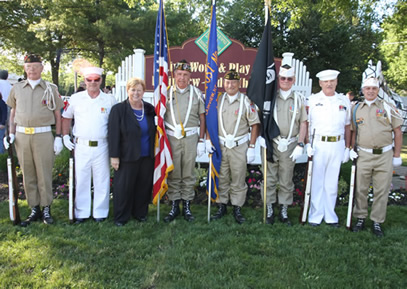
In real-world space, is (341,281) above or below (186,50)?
below

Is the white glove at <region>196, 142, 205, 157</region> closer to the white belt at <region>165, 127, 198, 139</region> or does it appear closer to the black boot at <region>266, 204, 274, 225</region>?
the white belt at <region>165, 127, 198, 139</region>

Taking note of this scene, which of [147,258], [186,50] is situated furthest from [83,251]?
[186,50]

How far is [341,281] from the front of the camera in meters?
2.97

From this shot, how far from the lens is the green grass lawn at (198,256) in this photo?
2.93 meters

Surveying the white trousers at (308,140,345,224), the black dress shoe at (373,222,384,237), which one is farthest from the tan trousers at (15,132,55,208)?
the black dress shoe at (373,222,384,237)

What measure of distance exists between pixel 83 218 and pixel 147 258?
1.39 m

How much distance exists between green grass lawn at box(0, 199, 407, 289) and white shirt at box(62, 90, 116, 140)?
46.3 inches

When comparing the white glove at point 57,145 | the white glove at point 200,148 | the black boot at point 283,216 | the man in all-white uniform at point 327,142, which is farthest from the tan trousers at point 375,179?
the white glove at point 57,145

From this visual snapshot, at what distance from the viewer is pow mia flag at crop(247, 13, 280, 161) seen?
4227 mm

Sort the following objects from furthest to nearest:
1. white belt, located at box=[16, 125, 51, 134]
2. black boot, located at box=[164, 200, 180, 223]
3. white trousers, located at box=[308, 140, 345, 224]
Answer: black boot, located at box=[164, 200, 180, 223] → white trousers, located at box=[308, 140, 345, 224] → white belt, located at box=[16, 125, 51, 134]

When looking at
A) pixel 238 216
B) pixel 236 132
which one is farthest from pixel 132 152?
pixel 238 216

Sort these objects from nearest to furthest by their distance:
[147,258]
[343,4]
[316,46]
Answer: [147,258] → [343,4] → [316,46]

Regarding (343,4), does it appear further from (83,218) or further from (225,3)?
(225,3)

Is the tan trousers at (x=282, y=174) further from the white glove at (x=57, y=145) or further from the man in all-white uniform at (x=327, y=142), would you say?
the white glove at (x=57, y=145)
